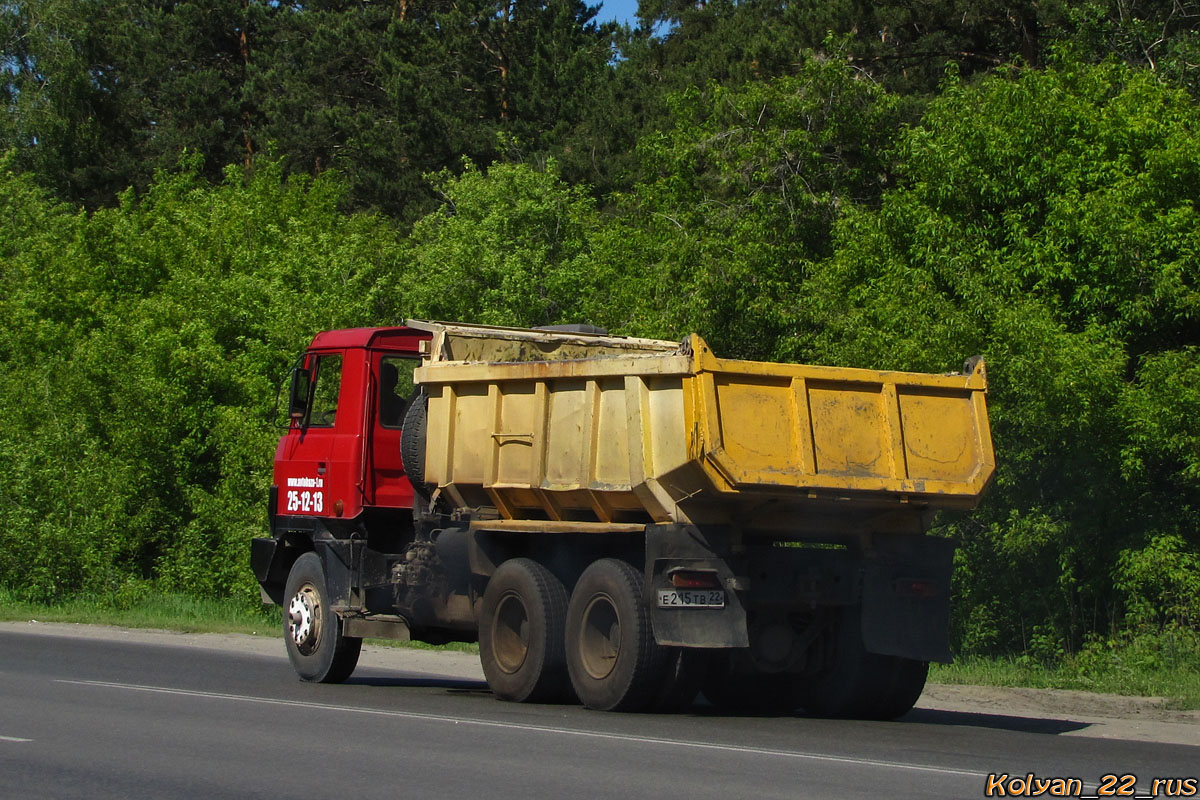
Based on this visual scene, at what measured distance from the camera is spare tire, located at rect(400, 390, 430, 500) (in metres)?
14.0

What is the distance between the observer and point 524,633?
1275 cm

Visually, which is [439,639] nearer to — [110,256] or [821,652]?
[821,652]

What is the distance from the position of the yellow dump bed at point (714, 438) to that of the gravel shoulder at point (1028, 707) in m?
2.14

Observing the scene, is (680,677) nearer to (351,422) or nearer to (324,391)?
(351,422)

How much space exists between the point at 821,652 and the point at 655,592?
1944 mm

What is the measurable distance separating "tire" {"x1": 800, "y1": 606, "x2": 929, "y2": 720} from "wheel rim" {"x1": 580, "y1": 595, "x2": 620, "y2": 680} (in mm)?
1845

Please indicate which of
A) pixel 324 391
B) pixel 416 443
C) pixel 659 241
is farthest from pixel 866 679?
pixel 659 241

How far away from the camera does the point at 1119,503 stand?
18734 millimetres

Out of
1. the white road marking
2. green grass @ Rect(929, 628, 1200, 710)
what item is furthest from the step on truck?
green grass @ Rect(929, 628, 1200, 710)

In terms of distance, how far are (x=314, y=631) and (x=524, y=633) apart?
9.50 ft

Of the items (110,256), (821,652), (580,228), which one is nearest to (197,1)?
(110,256)

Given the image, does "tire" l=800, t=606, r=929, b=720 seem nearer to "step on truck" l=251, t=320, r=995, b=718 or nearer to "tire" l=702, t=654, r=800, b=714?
"step on truck" l=251, t=320, r=995, b=718

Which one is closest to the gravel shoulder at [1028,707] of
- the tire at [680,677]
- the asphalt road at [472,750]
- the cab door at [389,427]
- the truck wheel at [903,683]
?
the asphalt road at [472,750]

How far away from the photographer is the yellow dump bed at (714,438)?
11.0 m
